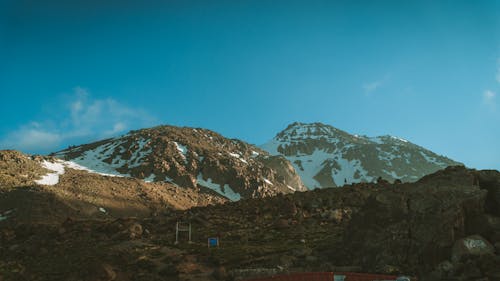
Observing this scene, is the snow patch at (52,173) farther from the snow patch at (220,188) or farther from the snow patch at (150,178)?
the snow patch at (220,188)

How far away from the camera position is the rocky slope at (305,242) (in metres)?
15.1

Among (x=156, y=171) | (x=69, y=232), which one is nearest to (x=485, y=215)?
(x=69, y=232)

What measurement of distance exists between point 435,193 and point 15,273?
2437cm

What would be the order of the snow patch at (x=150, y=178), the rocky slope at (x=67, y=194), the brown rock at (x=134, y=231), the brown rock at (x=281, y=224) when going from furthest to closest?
1. the snow patch at (x=150, y=178)
2. the rocky slope at (x=67, y=194)
3. the brown rock at (x=281, y=224)
4. the brown rock at (x=134, y=231)

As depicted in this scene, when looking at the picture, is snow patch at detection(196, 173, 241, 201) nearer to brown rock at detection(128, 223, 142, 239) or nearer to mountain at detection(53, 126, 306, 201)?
mountain at detection(53, 126, 306, 201)

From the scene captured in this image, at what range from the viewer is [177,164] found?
124 meters

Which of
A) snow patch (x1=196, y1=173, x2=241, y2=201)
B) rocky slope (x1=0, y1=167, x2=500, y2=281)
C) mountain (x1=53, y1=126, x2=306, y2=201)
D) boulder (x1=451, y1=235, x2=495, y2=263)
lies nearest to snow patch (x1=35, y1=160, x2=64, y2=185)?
mountain (x1=53, y1=126, x2=306, y2=201)

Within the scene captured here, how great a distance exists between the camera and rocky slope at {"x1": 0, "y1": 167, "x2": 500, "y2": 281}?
1514cm

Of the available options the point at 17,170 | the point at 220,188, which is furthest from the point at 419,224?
the point at 220,188

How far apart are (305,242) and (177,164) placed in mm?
103028

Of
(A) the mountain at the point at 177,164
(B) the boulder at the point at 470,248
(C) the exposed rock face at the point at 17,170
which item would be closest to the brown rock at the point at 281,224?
(B) the boulder at the point at 470,248

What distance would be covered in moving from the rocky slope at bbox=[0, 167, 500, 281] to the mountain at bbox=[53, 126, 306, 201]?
8218cm

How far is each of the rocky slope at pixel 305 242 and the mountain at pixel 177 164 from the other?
270 ft

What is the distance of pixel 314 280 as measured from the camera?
13.3 meters
